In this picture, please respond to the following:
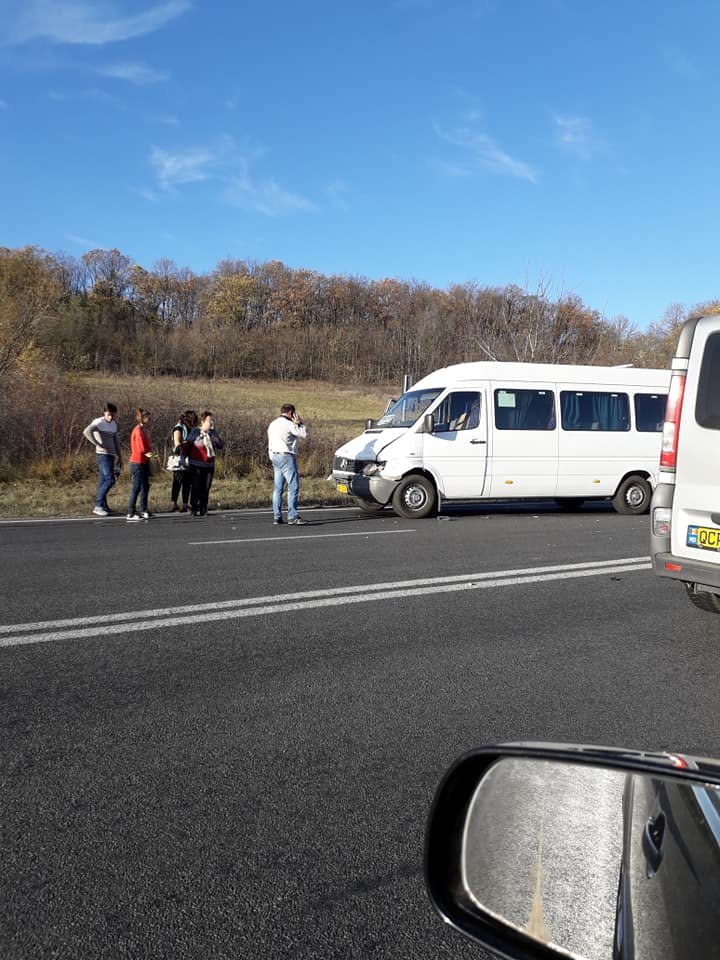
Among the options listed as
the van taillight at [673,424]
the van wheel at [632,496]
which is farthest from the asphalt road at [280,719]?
the van wheel at [632,496]

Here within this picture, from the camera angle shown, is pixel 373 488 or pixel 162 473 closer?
pixel 373 488

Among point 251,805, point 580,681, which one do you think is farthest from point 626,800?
point 580,681

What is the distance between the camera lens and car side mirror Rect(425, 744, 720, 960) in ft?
3.73

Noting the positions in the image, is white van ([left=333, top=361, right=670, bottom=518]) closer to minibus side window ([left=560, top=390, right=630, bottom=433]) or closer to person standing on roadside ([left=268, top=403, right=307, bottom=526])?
minibus side window ([left=560, top=390, right=630, bottom=433])

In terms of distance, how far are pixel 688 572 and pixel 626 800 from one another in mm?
4611

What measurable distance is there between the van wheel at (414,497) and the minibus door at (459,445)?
23 cm

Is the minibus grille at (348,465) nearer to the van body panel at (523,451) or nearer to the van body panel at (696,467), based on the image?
the van body panel at (523,451)

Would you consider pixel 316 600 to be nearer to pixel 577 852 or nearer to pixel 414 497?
pixel 577 852

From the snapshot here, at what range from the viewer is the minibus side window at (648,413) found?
1477 cm

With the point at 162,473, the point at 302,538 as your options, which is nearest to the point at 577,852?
the point at 302,538

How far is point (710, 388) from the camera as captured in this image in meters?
5.54

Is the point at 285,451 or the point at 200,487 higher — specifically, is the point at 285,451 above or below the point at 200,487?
above

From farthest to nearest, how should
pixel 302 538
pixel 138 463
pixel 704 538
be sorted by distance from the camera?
pixel 138 463 → pixel 302 538 → pixel 704 538

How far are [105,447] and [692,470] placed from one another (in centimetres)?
991
